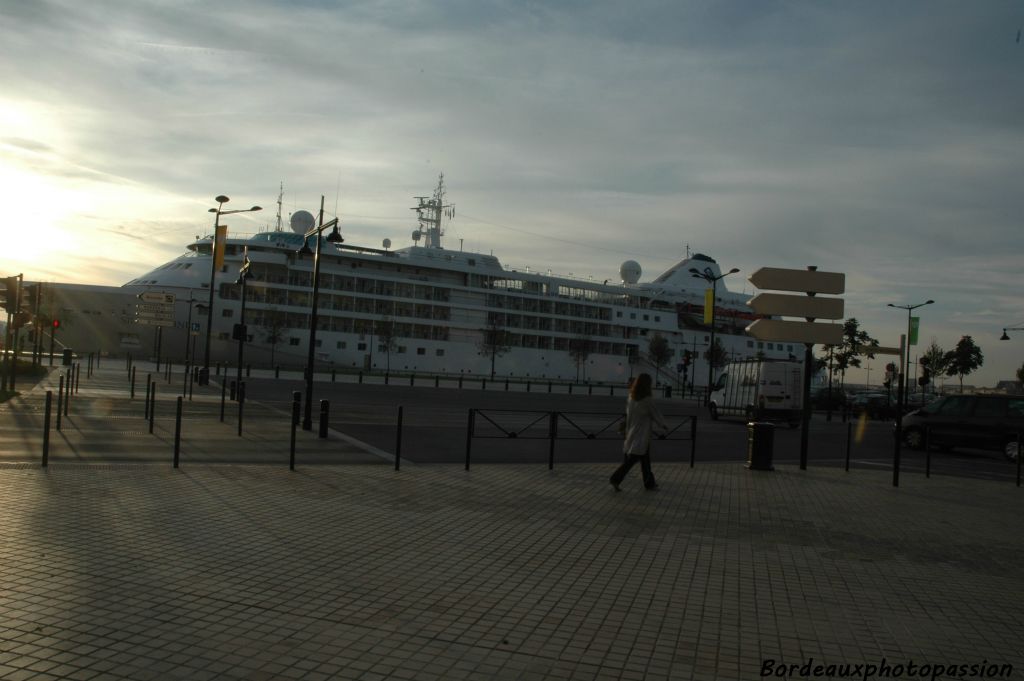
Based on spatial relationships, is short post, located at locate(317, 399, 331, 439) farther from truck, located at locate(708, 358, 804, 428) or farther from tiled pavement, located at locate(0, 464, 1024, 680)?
truck, located at locate(708, 358, 804, 428)

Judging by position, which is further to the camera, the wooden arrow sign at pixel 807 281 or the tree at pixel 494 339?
the tree at pixel 494 339

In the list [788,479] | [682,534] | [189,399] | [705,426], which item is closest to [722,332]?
[705,426]

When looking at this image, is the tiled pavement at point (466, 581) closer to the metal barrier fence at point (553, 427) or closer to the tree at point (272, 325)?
the metal barrier fence at point (553, 427)

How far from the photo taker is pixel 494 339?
2891 inches

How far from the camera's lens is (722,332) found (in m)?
87.2

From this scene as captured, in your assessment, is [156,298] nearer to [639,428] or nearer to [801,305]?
[801,305]

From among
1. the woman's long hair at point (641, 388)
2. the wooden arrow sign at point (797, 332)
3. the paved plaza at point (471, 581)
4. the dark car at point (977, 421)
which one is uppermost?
the wooden arrow sign at point (797, 332)

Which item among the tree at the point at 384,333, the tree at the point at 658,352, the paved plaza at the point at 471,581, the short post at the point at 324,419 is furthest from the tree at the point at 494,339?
the paved plaza at the point at 471,581

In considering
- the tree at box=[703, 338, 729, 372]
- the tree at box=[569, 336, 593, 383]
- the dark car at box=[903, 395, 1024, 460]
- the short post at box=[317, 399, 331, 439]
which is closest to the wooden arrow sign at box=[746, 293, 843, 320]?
the dark car at box=[903, 395, 1024, 460]

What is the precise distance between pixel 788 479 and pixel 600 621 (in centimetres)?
850

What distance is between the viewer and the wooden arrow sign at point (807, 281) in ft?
47.5

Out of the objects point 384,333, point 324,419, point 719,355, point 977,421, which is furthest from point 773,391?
point 719,355

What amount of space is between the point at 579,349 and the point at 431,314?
1486cm

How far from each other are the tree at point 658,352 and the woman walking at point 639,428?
2802 inches
